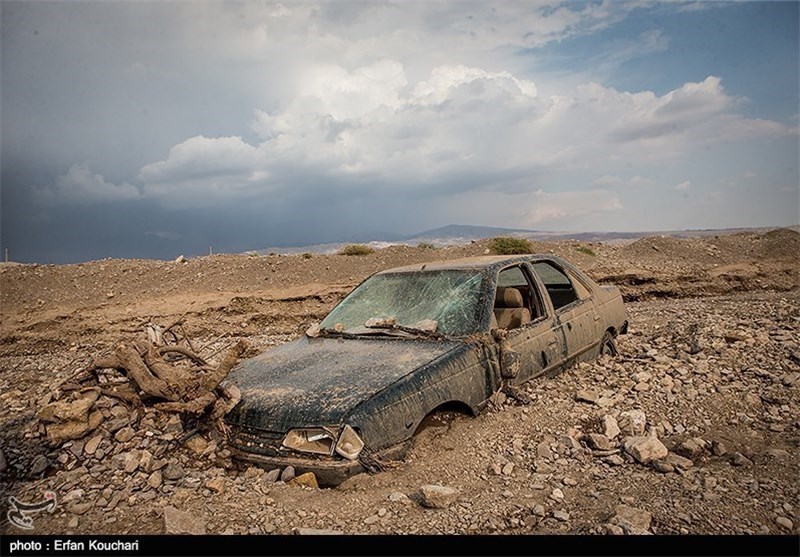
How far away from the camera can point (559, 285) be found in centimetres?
570

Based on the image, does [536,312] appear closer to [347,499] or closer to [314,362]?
[314,362]

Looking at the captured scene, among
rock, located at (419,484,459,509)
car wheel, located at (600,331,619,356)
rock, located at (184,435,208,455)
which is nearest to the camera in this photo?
rock, located at (419,484,459,509)

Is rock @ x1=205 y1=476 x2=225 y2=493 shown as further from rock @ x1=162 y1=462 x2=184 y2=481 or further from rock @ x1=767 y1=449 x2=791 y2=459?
rock @ x1=767 y1=449 x2=791 y2=459

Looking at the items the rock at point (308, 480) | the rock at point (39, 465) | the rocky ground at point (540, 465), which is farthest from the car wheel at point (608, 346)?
the rock at point (39, 465)

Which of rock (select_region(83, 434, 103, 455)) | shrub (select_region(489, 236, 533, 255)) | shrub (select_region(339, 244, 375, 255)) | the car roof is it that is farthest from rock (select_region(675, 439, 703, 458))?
shrub (select_region(339, 244, 375, 255))

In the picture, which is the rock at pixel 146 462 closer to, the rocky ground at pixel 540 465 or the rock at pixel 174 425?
the rocky ground at pixel 540 465

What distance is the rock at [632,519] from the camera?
261 centimetres

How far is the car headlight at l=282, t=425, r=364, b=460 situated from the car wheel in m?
3.59

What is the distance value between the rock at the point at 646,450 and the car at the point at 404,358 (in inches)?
38.4

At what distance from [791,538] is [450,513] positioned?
1681 mm

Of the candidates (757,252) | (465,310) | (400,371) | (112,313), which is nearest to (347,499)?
(400,371)

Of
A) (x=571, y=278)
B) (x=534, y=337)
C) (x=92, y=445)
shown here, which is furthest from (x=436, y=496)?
(x=571, y=278)

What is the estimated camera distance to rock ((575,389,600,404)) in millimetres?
4422

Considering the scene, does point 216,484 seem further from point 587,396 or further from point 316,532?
point 587,396
